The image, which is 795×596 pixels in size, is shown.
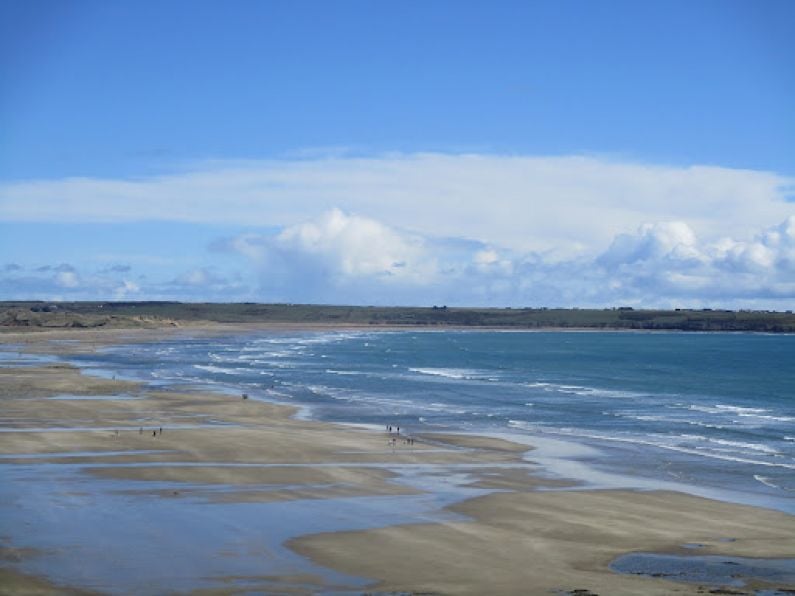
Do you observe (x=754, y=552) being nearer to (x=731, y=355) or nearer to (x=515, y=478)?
(x=515, y=478)

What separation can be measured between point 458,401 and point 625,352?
258ft

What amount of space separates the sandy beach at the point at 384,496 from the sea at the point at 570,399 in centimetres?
297

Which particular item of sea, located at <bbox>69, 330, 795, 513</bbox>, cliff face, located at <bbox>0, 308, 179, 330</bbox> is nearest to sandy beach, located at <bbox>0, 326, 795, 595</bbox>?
sea, located at <bbox>69, 330, 795, 513</bbox>

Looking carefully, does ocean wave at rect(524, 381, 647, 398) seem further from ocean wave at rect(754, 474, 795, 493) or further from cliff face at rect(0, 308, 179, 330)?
cliff face at rect(0, 308, 179, 330)

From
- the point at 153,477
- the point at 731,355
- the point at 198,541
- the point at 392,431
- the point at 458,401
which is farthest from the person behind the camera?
the point at 731,355

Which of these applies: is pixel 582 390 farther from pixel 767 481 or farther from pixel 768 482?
pixel 768 482

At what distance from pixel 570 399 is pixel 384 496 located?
122 feet

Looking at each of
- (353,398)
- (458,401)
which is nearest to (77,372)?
(353,398)

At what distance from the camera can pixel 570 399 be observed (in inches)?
2596

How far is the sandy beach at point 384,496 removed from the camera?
68.7 ft

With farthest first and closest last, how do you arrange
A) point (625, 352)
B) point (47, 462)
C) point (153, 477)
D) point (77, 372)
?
point (625, 352)
point (77, 372)
point (47, 462)
point (153, 477)

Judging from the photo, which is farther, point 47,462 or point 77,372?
point 77,372

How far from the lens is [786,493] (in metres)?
32.5

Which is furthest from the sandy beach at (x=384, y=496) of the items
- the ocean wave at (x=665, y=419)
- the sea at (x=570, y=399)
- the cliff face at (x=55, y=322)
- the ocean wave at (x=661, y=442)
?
the cliff face at (x=55, y=322)
